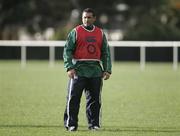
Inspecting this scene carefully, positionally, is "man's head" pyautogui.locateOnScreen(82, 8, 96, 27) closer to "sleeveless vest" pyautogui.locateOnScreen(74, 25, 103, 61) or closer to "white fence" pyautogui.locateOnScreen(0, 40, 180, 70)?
"sleeveless vest" pyautogui.locateOnScreen(74, 25, 103, 61)

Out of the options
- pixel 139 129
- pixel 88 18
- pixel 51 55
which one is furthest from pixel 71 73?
pixel 51 55

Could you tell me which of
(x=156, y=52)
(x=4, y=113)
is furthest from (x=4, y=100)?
(x=156, y=52)

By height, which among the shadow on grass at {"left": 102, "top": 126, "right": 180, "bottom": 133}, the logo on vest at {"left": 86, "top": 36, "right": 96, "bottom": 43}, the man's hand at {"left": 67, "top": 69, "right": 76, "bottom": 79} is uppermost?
the logo on vest at {"left": 86, "top": 36, "right": 96, "bottom": 43}

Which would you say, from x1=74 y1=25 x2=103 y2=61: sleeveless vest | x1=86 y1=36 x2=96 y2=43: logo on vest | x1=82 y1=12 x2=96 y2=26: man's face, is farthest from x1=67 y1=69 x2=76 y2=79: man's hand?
x1=82 y1=12 x2=96 y2=26: man's face

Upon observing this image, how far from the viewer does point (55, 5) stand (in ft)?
199

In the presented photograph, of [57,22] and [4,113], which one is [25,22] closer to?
[57,22]

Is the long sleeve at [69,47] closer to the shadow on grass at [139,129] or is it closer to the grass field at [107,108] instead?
the grass field at [107,108]

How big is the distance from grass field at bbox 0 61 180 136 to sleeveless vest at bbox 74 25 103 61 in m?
1.19

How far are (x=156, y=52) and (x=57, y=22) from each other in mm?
22987

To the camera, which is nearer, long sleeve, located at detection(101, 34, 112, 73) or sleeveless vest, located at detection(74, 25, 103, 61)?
sleeveless vest, located at detection(74, 25, 103, 61)

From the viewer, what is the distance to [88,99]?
12312 millimetres

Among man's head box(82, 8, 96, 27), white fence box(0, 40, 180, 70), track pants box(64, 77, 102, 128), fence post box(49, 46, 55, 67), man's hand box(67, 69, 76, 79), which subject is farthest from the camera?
fence post box(49, 46, 55, 67)

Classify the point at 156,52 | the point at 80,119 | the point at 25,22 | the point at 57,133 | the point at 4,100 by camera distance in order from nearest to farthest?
the point at 57,133 < the point at 80,119 < the point at 4,100 < the point at 156,52 < the point at 25,22

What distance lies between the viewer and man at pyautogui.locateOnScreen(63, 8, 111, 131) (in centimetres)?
1198
